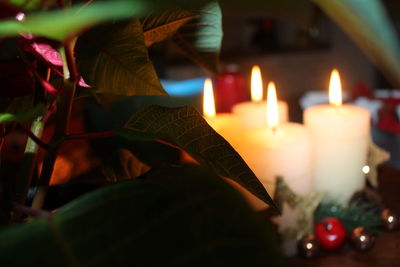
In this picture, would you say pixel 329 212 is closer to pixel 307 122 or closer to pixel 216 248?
pixel 307 122

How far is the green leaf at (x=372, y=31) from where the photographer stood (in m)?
0.12

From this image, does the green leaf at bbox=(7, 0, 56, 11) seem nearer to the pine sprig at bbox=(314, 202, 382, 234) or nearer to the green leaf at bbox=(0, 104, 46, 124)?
the green leaf at bbox=(0, 104, 46, 124)

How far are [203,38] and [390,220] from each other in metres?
0.38

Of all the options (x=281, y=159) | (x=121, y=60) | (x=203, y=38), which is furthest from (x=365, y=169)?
(x=121, y=60)

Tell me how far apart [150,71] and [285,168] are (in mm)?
394

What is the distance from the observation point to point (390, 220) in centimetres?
62

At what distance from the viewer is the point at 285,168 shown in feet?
2.17

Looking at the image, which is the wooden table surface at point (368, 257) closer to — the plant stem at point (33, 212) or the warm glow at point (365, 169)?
the warm glow at point (365, 169)

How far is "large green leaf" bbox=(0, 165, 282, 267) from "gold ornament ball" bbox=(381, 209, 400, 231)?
48cm

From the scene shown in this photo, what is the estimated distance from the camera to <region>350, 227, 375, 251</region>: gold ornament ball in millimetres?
571

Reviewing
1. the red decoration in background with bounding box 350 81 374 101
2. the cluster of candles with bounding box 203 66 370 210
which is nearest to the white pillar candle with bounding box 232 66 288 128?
the cluster of candles with bounding box 203 66 370 210

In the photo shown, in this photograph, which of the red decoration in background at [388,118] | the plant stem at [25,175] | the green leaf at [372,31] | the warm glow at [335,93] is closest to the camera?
the green leaf at [372,31]

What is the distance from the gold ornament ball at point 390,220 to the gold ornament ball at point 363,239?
0.05 metres

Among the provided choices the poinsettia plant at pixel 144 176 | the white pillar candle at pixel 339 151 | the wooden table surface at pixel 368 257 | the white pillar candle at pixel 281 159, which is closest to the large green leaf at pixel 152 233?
the poinsettia plant at pixel 144 176
